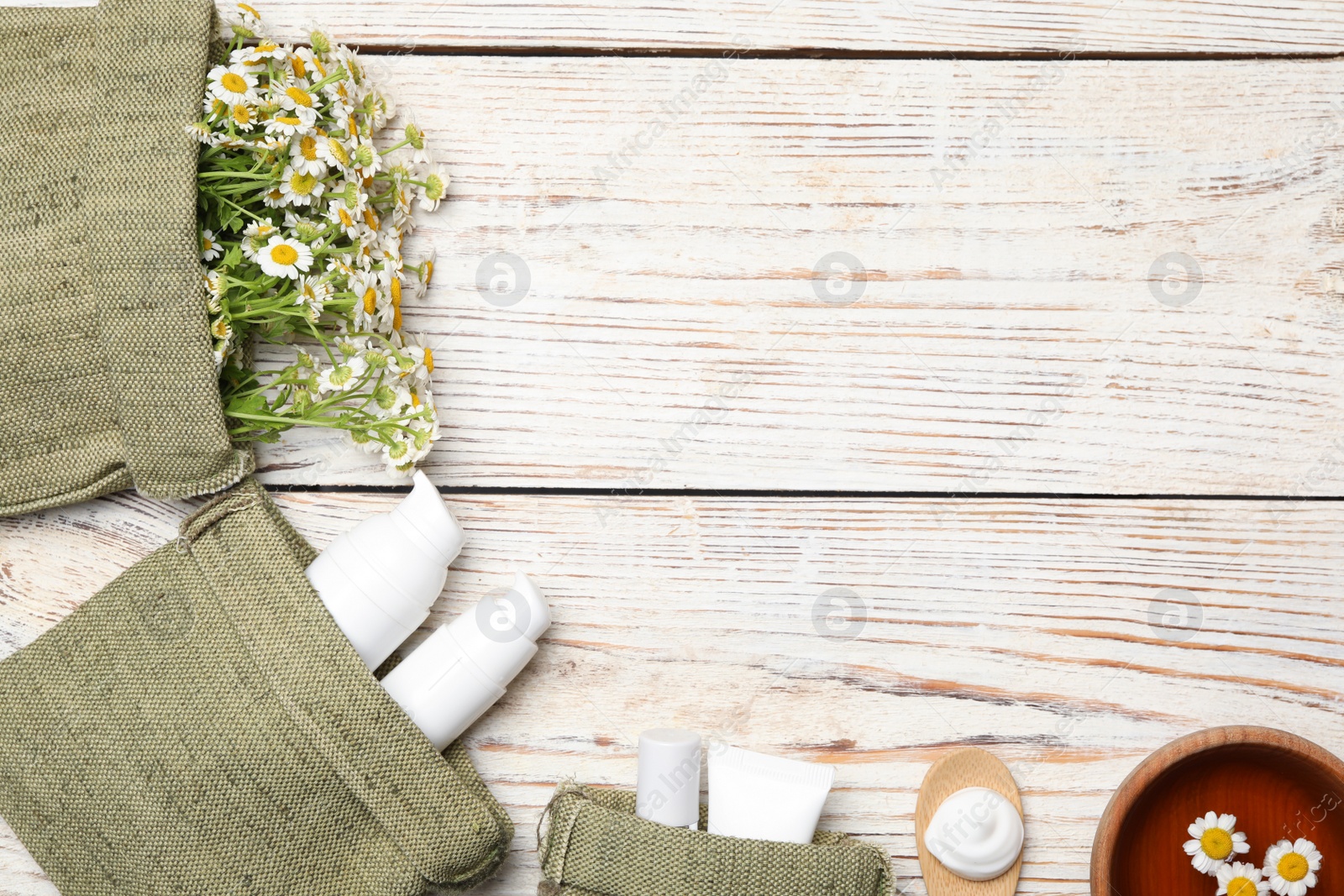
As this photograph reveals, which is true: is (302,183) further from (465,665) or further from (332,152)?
(465,665)

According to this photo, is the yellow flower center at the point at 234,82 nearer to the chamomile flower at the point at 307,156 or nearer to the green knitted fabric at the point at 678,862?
the chamomile flower at the point at 307,156

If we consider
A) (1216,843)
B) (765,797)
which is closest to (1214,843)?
(1216,843)

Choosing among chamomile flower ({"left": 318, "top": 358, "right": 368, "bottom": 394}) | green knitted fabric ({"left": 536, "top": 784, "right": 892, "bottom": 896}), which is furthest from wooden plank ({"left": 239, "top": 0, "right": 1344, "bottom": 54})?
green knitted fabric ({"left": 536, "top": 784, "right": 892, "bottom": 896})

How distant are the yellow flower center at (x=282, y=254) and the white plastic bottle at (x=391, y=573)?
0.43 feet

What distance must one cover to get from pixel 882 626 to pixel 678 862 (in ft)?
0.60

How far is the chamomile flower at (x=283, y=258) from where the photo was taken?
1.55 feet

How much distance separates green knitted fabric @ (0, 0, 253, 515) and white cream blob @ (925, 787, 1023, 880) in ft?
1.51

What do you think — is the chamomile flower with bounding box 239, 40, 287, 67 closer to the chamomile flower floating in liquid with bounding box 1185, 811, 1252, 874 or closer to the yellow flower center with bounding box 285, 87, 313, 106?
the yellow flower center with bounding box 285, 87, 313, 106

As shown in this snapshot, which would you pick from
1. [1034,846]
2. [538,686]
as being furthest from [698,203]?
[1034,846]

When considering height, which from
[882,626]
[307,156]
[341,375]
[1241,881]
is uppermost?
[307,156]

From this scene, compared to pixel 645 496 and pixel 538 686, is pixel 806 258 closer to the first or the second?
pixel 645 496

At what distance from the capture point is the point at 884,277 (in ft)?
1.86

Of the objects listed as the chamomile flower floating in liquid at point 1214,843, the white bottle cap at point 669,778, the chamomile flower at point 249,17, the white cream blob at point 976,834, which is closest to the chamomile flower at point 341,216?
the chamomile flower at point 249,17

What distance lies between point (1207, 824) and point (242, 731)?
1.78ft
